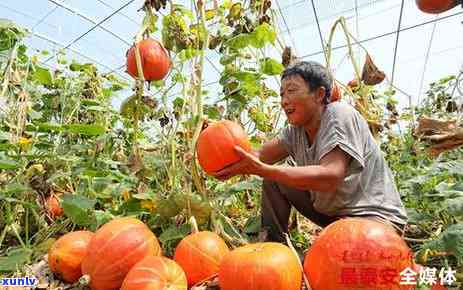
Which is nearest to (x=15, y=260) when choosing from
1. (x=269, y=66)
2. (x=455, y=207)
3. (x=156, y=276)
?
(x=156, y=276)

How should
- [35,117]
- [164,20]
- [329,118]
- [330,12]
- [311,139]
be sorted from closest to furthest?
[329,118] < [311,139] < [164,20] < [35,117] < [330,12]

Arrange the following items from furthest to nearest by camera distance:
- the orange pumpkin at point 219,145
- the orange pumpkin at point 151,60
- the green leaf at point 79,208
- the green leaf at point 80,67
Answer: the green leaf at point 80,67, the orange pumpkin at point 151,60, the green leaf at point 79,208, the orange pumpkin at point 219,145

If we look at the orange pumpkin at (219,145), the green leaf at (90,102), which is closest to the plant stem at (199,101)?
the orange pumpkin at (219,145)

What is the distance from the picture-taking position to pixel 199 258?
1689 mm

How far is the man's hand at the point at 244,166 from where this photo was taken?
5.77 ft

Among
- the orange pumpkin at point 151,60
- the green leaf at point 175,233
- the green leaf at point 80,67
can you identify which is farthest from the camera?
the green leaf at point 80,67

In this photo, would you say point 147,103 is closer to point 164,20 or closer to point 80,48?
point 164,20

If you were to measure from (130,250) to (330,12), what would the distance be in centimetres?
840

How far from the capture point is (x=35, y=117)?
2.73 meters

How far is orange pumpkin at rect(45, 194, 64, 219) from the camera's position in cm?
248

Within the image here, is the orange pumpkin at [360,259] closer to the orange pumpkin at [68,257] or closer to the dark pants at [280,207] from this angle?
the dark pants at [280,207]

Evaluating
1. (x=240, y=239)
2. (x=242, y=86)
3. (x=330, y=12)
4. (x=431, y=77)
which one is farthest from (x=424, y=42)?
(x=240, y=239)

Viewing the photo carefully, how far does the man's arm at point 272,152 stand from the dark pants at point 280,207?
13 cm

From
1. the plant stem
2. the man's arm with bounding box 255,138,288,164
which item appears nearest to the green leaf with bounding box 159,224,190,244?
the plant stem
